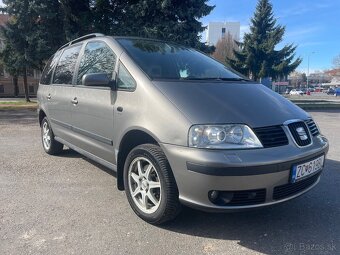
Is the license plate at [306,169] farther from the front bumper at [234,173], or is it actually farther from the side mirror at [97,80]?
the side mirror at [97,80]

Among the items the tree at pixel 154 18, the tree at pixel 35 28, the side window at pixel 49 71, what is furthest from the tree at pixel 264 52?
the side window at pixel 49 71

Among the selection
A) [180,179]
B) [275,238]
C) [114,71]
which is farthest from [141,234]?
[114,71]

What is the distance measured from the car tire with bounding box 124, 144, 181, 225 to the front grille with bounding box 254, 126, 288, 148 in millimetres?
832

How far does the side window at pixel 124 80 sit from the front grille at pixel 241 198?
1.40m

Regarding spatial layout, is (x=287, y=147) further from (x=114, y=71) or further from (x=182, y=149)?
(x=114, y=71)

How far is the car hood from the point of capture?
2867 mm

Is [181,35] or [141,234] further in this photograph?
[181,35]

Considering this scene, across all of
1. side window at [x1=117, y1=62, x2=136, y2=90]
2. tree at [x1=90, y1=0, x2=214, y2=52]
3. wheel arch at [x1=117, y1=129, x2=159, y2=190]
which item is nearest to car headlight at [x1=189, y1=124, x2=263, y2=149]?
wheel arch at [x1=117, y1=129, x2=159, y2=190]

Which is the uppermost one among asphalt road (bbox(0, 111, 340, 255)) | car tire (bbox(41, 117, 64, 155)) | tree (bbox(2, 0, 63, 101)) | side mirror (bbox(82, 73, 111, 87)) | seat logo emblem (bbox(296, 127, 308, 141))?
tree (bbox(2, 0, 63, 101))

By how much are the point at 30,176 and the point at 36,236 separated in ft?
6.51

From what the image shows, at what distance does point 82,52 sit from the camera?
4.56 m

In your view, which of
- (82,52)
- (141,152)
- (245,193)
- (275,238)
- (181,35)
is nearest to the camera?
(245,193)

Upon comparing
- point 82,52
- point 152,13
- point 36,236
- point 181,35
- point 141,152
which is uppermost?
point 152,13

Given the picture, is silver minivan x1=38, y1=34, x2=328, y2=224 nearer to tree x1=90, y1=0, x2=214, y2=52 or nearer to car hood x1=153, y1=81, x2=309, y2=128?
car hood x1=153, y1=81, x2=309, y2=128
